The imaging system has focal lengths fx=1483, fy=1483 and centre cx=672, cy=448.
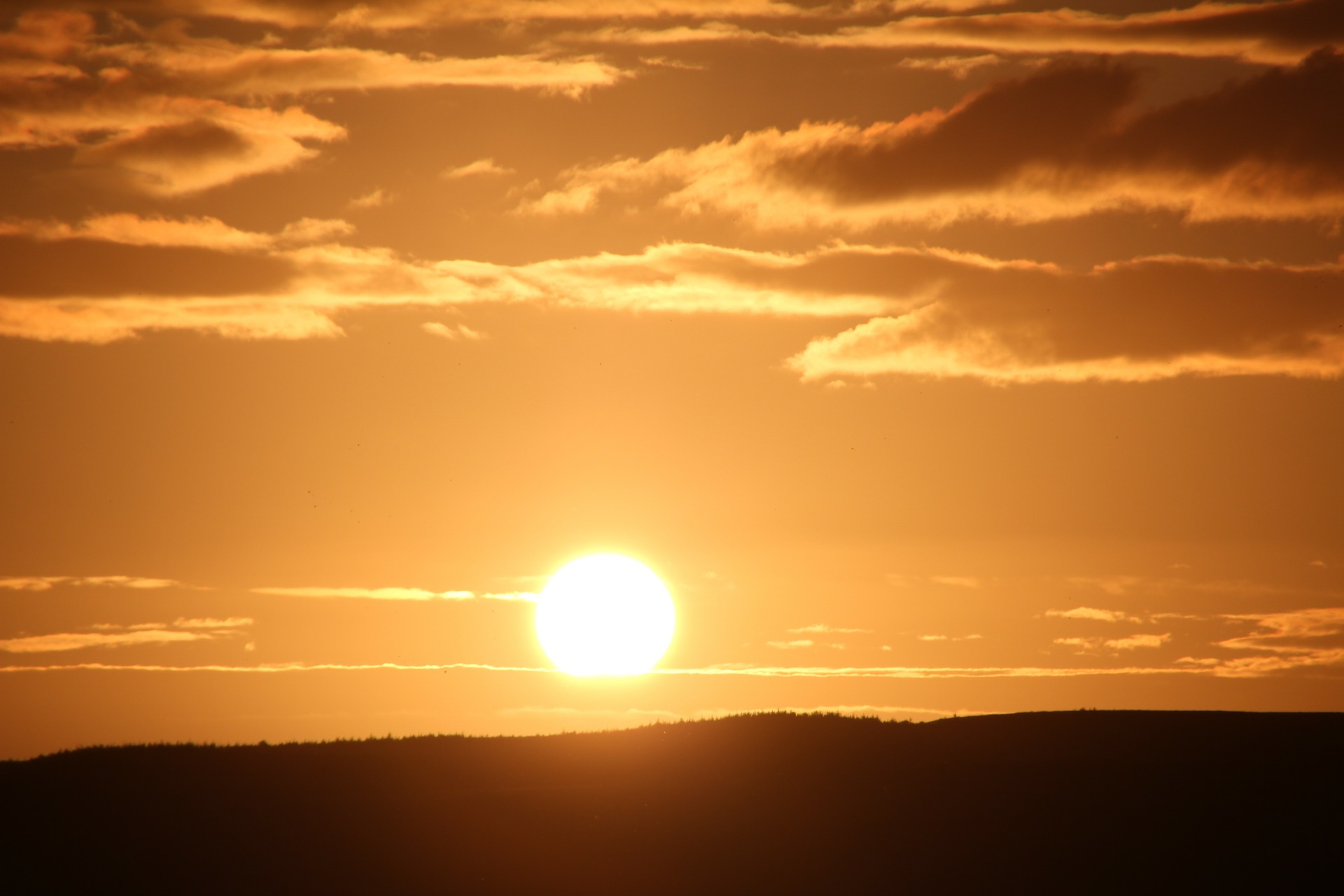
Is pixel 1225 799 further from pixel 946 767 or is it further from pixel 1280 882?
pixel 946 767

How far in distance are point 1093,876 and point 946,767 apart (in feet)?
27.2

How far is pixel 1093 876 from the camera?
43375 millimetres

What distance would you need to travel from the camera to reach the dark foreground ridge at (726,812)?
43000 millimetres

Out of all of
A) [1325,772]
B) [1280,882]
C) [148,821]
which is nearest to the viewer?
[1280,882]

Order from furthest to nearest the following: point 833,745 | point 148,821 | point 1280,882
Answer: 1. point 833,745
2. point 148,821
3. point 1280,882

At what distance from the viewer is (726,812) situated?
47750mm

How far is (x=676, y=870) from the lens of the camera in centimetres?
4344

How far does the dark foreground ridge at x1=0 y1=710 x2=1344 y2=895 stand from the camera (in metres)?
43.0

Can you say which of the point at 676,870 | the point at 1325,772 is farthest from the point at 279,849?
the point at 1325,772

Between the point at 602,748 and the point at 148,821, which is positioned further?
the point at 602,748

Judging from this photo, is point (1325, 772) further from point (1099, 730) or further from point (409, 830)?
point (409, 830)

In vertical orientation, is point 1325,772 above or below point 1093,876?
above

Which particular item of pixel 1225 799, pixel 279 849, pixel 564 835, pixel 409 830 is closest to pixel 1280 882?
pixel 1225 799

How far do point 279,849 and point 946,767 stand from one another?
22.2 meters
